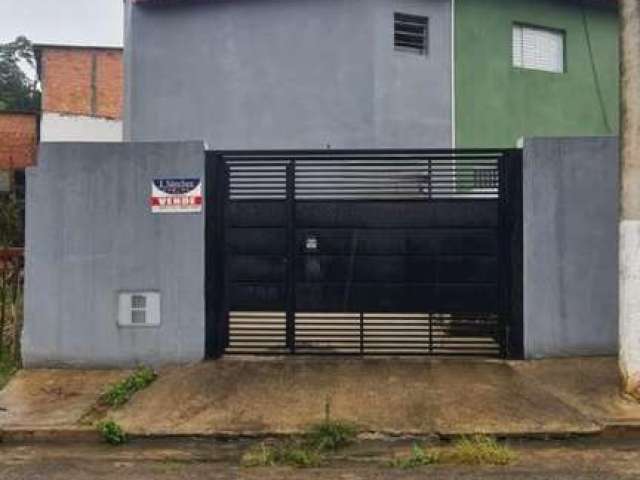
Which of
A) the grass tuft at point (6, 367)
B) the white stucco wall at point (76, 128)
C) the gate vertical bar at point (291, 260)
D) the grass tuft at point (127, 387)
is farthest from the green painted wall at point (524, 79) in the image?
the white stucco wall at point (76, 128)

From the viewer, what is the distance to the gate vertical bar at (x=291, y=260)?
8203 millimetres

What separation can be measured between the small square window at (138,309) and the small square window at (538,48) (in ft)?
30.6

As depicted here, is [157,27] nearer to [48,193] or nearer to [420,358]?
[48,193]

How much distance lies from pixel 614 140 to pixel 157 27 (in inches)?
371

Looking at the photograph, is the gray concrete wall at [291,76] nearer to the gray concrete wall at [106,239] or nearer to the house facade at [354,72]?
the house facade at [354,72]

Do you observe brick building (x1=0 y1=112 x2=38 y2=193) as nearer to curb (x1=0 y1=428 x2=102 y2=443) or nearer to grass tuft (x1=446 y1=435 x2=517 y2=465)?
curb (x1=0 y1=428 x2=102 y2=443)

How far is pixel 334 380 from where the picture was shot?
291 inches

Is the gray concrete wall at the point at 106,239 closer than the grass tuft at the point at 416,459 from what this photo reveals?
No

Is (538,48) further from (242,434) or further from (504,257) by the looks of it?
(242,434)

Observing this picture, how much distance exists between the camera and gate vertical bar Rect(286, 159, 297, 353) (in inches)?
323

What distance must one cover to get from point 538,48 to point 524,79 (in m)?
0.76

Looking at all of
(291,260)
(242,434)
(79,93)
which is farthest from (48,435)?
(79,93)

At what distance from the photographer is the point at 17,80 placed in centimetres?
4669

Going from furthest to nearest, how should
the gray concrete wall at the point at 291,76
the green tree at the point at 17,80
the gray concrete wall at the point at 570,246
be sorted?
the green tree at the point at 17,80, the gray concrete wall at the point at 291,76, the gray concrete wall at the point at 570,246
